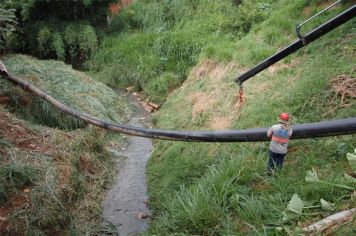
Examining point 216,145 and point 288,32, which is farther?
point 288,32

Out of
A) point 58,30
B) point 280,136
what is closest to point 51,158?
point 280,136

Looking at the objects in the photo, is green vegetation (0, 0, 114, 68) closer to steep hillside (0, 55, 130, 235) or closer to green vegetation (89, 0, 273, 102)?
green vegetation (89, 0, 273, 102)

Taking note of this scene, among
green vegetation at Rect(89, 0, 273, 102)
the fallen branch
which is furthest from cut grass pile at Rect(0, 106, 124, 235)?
green vegetation at Rect(89, 0, 273, 102)

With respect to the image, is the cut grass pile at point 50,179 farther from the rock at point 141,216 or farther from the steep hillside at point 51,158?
the rock at point 141,216

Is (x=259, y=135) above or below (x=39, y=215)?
above

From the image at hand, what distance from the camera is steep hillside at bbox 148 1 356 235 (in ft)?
14.5

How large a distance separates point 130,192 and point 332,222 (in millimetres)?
4064

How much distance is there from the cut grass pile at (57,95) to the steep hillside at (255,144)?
1.39 m

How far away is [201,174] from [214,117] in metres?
1.68

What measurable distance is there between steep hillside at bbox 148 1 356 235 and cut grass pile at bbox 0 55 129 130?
1387 mm

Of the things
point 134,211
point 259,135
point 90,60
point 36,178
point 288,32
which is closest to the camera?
point 259,135

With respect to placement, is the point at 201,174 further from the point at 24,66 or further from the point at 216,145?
the point at 24,66

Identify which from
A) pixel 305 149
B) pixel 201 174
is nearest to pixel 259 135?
pixel 305 149

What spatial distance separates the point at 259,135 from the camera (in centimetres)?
460
